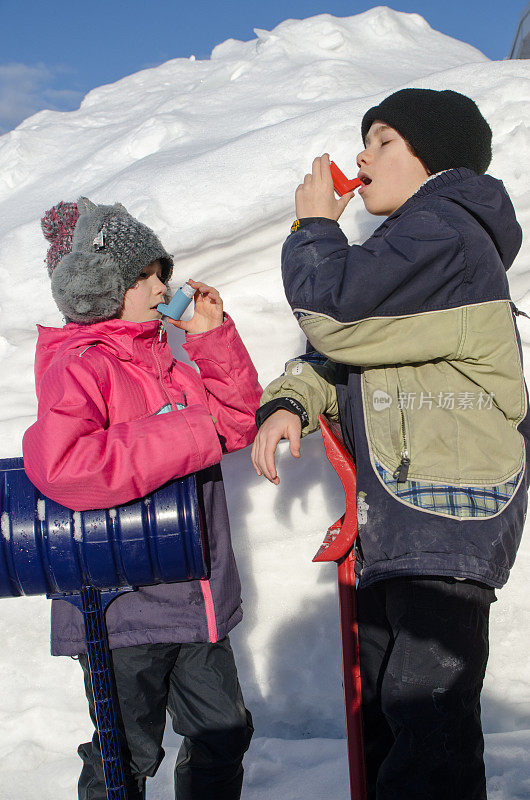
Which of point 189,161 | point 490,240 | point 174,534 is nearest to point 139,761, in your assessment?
point 174,534

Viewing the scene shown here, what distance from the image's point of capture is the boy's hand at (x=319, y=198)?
1.48 m

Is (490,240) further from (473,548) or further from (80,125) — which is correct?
(80,125)

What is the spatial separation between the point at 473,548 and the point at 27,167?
12.3 ft

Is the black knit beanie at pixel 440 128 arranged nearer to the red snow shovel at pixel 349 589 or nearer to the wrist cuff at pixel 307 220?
the wrist cuff at pixel 307 220

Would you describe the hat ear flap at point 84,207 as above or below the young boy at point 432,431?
above

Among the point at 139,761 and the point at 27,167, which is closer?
the point at 139,761

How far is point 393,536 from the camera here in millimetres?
1355

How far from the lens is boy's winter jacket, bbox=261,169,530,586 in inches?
51.3

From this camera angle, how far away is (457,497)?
4.35 feet

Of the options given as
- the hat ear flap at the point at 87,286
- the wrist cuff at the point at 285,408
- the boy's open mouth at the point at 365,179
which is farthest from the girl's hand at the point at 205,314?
the boy's open mouth at the point at 365,179

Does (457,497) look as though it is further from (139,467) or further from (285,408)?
(139,467)

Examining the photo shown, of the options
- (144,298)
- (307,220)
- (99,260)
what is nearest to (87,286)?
(99,260)

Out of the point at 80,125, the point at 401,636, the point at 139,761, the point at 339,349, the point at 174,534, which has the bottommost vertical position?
the point at 139,761

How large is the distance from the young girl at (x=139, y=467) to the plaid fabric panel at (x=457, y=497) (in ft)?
1.63
